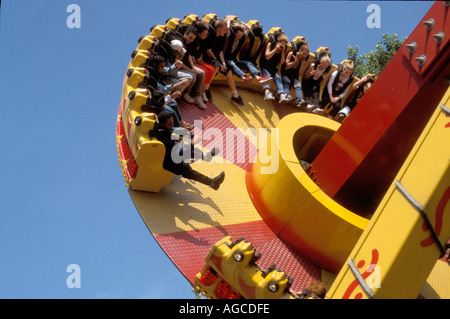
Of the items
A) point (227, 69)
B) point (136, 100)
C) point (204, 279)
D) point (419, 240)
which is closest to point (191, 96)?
point (227, 69)

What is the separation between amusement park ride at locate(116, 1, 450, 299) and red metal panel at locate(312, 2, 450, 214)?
0.4 inches

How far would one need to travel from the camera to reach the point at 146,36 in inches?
284

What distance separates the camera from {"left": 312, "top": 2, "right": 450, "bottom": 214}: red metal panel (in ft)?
17.4

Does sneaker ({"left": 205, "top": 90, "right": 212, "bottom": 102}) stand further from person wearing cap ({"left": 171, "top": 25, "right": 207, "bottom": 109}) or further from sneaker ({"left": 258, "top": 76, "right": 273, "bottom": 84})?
sneaker ({"left": 258, "top": 76, "right": 273, "bottom": 84})

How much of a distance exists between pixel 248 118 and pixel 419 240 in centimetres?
493

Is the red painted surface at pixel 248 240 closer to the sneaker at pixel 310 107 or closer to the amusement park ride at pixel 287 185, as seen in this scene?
the amusement park ride at pixel 287 185

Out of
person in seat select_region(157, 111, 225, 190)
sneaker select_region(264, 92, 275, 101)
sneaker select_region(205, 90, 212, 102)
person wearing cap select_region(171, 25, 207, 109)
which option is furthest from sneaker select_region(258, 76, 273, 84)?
person in seat select_region(157, 111, 225, 190)

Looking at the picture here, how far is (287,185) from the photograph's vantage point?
6156mm

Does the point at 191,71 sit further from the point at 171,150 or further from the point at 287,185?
the point at 287,185

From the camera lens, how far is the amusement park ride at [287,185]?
5.17m

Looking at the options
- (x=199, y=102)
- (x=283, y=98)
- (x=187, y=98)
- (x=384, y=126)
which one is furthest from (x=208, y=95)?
(x=384, y=126)

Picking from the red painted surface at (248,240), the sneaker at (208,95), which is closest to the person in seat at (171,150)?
the red painted surface at (248,240)

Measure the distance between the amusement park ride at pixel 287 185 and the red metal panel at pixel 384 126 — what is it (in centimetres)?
1
